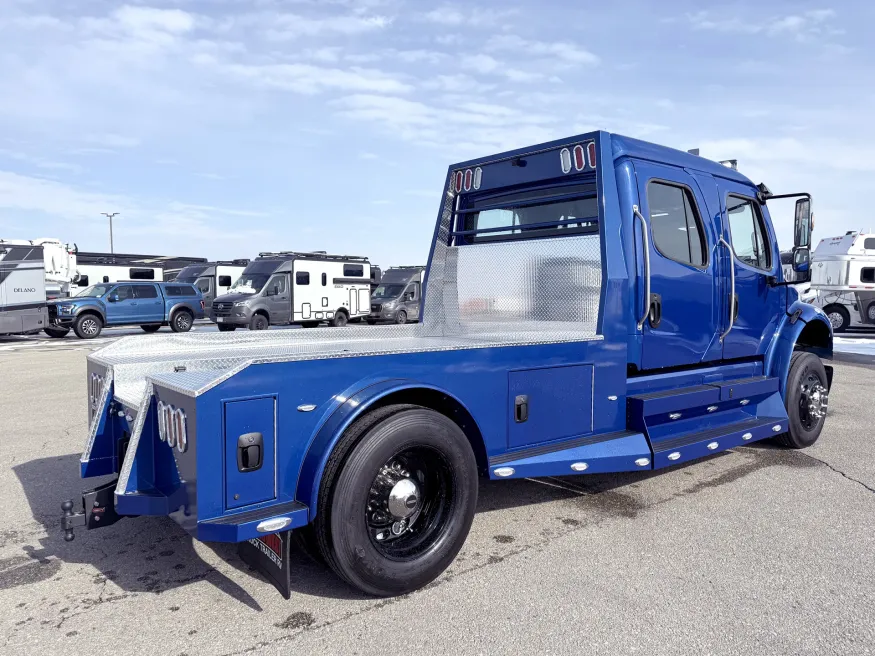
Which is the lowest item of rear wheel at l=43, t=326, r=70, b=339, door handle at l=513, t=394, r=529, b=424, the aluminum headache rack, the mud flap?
rear wheel at l=43, t=326, r=70, b=339

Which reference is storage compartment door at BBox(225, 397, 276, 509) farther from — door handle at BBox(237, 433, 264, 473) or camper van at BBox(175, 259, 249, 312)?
camper van at BBox(175, 259, 249, 312)

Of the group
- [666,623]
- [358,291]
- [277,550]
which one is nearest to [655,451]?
[666,623]

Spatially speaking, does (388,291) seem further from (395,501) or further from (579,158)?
(395,501)

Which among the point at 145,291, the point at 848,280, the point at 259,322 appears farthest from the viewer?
the point at 259,322

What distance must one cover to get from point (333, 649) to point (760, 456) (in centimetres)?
464

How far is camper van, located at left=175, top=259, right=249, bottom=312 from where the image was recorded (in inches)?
1168

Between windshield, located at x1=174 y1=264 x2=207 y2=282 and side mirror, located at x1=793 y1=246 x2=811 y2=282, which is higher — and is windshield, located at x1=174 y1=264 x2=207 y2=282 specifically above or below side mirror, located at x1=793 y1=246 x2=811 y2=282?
above

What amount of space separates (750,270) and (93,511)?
4986mm

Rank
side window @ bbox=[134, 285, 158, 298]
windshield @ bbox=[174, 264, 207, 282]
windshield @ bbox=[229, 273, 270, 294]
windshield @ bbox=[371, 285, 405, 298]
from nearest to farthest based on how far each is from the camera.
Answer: side window @ bbox=[134, 285, 158, 298]
windshield @ bbox=[229, 273, 270, 294]
windshield @ bbox=[371, 285, 405, 298]
windshield @ bbox=[174, 264, 207, 282]

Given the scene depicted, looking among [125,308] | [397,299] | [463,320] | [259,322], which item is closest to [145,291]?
[125,308]

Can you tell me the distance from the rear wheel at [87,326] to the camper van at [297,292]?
11.7ft

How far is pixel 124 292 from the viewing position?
22.0 m

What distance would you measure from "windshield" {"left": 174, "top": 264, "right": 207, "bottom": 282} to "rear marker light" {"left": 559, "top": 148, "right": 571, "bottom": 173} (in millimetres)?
29445

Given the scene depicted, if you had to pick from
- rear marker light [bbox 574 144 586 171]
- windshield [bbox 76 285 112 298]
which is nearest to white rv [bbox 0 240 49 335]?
windshield [bbox 76 285 112 298]
